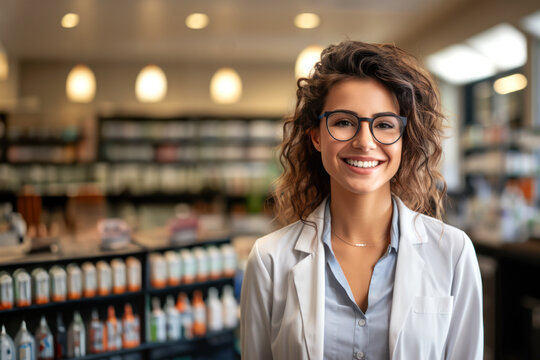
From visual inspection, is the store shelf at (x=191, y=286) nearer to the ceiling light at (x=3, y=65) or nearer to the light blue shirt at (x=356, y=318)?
the light blue shirt at (x=356, y=318)

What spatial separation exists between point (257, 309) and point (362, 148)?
550 mm

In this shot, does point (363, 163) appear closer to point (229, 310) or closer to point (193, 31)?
point (229, 310)

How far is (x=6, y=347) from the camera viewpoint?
7.60 feet

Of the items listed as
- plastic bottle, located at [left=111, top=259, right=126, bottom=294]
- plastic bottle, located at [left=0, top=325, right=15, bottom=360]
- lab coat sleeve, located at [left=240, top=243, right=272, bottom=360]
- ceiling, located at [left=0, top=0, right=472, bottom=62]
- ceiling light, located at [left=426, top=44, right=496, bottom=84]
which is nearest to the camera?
lab coat sleeve, located at [left=240, top=243, right=272, bottom=360]

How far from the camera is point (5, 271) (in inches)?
100

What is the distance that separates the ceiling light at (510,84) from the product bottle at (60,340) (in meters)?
5.92

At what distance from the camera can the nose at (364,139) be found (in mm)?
1277

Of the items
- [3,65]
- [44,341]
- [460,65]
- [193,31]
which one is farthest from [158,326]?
[460,65]

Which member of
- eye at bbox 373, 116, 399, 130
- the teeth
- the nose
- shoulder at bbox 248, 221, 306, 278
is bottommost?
shoulder at bbox 248, 221, 306, 278

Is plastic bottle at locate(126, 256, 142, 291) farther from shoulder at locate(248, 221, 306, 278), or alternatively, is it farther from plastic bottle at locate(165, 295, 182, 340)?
shoulder at locate(248, 221, 306, 278)

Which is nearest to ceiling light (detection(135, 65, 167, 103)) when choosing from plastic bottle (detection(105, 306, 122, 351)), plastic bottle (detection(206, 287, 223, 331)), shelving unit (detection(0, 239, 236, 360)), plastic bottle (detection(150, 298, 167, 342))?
shelving unit (detection(0, 239, 236, 360))

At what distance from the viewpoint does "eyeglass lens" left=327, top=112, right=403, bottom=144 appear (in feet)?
4.30

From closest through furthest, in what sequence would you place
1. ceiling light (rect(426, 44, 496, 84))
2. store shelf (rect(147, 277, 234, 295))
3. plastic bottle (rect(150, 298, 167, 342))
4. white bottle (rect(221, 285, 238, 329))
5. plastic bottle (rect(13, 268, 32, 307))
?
plastic bottle (rect(13, 268, 32, 307)) → plastic bottle (rect(150, 298, 167, 342)) → store shelf (rect(147, 277, 234, 295)) → white bottle (rect(221, 285, 238, 329)) → ceiling light (rect(426, 44, 496, 84))

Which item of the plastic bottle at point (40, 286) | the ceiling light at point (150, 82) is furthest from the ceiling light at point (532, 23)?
the plastic bottle at point (40, 286)
